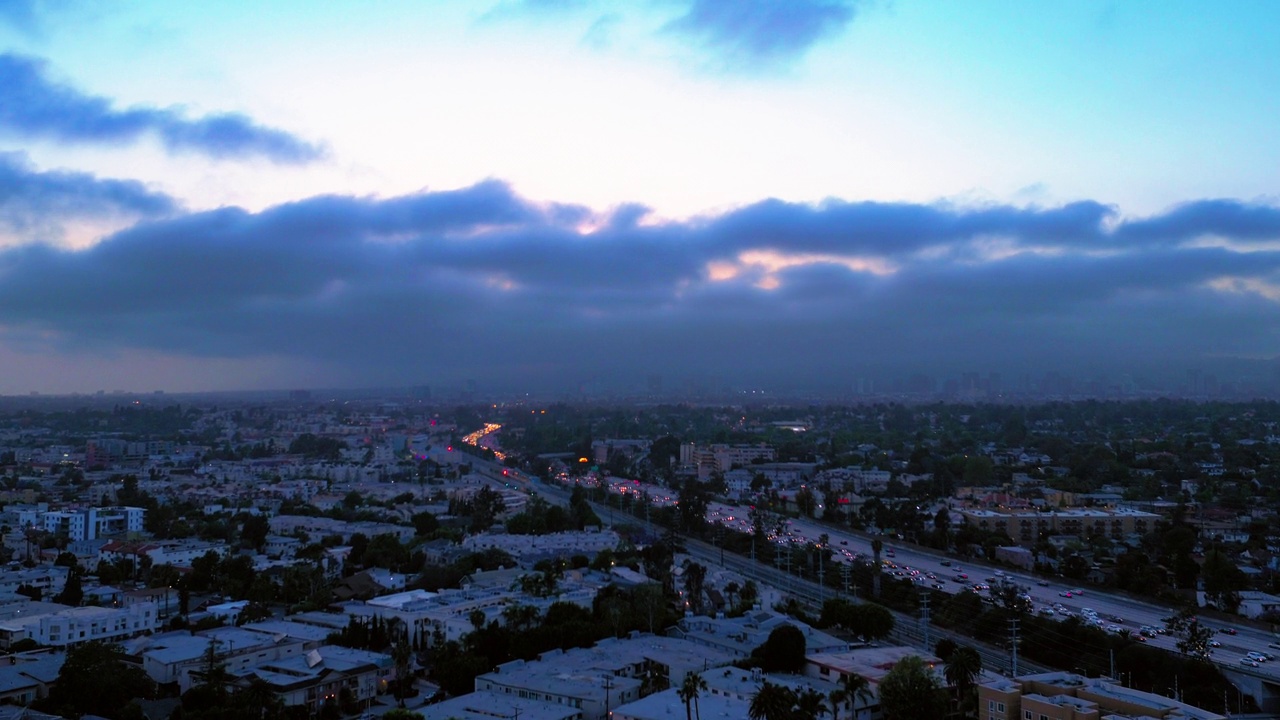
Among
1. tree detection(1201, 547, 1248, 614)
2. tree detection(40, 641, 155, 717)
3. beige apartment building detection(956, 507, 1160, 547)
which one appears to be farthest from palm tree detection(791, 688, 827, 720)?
beige apartment building detection(956, 507, 1160, 547)

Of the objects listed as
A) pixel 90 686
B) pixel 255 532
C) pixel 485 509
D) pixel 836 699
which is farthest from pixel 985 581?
pixel 255 532

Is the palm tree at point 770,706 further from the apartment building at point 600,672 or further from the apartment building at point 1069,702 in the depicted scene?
the apartment building at point 1069,702

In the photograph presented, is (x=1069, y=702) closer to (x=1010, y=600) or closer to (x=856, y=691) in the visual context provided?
(x=856, y=691)

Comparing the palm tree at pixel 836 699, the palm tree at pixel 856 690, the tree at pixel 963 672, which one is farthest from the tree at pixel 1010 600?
the palm tree at pixel 836 699

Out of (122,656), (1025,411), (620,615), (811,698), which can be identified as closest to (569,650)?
(620,615)

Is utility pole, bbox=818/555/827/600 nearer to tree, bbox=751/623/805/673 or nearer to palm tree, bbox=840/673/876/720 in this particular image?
tree, bbox=751/623/805/673

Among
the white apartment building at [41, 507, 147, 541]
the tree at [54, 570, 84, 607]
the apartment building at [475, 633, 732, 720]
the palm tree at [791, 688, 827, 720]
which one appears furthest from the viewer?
the white apartment building at [41, 507, 147, 541]
